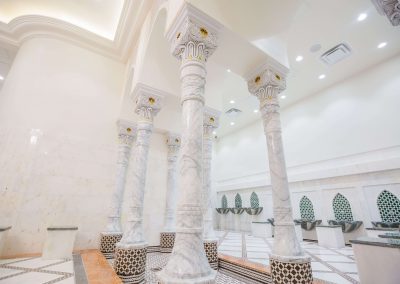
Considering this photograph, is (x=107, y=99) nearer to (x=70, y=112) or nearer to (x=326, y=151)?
(x=70, y=112)

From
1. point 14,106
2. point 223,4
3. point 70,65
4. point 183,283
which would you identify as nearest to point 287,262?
point 183,283

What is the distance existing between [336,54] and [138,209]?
797 cm

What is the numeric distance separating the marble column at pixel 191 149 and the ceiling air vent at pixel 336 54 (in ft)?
19.6

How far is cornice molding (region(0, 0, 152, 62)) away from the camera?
580 cm

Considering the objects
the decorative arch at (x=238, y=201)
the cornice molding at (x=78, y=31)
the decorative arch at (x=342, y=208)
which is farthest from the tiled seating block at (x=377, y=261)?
the decorative arch at (x=238, y=201)

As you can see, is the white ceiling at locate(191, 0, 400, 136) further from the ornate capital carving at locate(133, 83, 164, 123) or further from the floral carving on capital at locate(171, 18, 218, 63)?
the ornate capital carving at locate(133, 83, 164, 123)

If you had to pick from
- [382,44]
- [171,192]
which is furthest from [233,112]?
[382,44]

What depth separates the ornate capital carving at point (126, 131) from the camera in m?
6.38

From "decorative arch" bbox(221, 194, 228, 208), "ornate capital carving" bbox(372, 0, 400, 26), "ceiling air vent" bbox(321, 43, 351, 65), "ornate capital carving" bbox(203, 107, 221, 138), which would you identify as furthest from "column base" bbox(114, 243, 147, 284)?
"decorative arch" bbox(221, 194, 228, 208)

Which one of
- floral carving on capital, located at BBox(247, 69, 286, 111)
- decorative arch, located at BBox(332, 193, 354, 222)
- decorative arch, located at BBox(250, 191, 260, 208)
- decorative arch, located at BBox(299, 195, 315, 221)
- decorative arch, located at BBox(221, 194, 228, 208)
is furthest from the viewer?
decorative arch, located at BBox(221, 194, 228, 208)

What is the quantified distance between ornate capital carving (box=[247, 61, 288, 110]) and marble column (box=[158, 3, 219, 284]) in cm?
128

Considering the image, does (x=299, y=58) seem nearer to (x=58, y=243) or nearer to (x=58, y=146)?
(x=58, y=146)

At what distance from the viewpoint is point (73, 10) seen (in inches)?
245

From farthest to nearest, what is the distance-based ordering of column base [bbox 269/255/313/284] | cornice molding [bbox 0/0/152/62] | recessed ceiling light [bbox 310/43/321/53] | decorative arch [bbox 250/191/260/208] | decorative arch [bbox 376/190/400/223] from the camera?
decorative arch [bbox 250/191/260/208] < recessed ceiling light [bbox 310/43/321/53] < decorative arch [bbox 376/190/400/223] < cornice molding [bbox 0/0/152/62] < column base [bbox 269/255/313/284]
